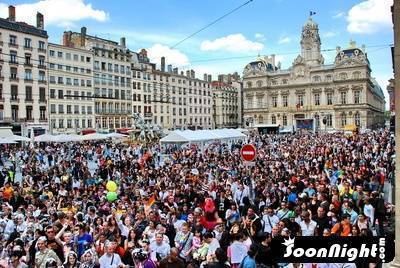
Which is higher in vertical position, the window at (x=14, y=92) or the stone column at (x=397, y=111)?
the window at (x=14, y=92)

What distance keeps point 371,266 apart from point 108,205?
811cm

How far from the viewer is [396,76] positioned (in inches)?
204

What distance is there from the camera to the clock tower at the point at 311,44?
98.9m

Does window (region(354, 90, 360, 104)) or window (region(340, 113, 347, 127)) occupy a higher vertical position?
window (region(354, 90, 360, 104))

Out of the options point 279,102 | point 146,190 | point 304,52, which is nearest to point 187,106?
point 279,102

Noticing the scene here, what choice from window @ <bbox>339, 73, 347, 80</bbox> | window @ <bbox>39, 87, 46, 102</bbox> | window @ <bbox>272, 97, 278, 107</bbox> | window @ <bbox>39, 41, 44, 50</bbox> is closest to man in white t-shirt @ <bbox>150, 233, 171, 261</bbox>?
window @ <bbox>39, 87, 46, 102</bbox>

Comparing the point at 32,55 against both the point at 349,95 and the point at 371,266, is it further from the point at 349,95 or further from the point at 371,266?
the point at 349,95

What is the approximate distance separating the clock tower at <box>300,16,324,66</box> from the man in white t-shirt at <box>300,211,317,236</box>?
94.9m

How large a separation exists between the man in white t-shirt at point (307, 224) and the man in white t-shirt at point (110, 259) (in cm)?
395

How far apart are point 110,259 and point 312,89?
9452cm

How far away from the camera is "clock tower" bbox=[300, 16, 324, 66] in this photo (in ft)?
324

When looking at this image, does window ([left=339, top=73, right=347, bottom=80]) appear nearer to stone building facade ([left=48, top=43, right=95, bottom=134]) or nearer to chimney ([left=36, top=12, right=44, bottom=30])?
stone building facade ([left=48, top=43, right=95, bottom=134])

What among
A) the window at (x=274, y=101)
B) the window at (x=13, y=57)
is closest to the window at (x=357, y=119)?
the window at (x=274, y=101)

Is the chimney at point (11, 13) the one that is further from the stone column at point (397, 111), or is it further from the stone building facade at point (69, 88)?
the stone column at point (397, 111)
